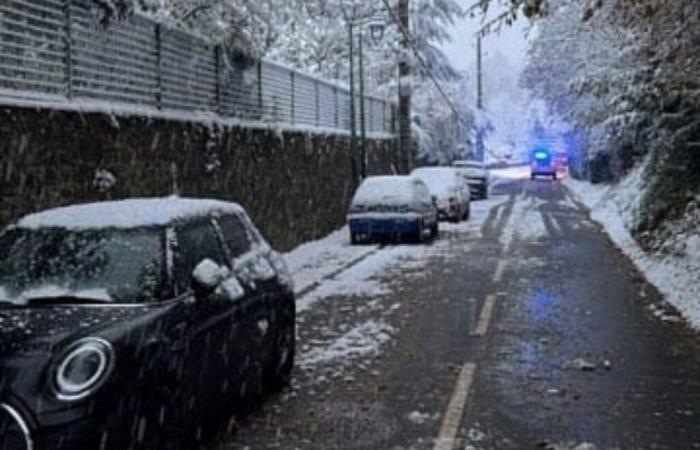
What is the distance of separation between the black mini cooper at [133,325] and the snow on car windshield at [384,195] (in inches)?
608

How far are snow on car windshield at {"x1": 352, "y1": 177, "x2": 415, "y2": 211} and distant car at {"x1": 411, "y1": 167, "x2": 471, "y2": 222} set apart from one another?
580 cm

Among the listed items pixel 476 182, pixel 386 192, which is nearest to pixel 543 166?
pixel 476 182

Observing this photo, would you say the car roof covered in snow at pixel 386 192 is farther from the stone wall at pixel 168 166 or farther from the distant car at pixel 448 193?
the distant car at pixel 448 193

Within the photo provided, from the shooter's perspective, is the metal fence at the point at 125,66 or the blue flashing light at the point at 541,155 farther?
the blue flashing light at the point at 541,155

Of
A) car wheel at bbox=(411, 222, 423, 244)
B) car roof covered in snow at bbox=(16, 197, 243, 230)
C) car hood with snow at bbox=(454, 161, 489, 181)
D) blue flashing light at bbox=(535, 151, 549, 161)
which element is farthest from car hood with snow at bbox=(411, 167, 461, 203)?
blue flashing light at bbox=(535, 151, 549, 161)

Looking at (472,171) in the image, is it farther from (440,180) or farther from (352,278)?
(352,278)

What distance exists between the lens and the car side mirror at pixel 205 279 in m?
6.74

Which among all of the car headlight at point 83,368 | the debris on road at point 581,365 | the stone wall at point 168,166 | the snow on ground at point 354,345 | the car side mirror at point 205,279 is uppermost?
the stone wall at point 168,166

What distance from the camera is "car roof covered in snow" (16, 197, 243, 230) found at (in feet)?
23.4

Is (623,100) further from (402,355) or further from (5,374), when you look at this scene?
(5,374)

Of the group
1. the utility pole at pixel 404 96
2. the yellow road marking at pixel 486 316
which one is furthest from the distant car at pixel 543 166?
the yellow road marking at pixel 486 316

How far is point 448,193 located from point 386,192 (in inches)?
308

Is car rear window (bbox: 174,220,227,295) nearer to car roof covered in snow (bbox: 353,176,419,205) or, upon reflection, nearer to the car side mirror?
the car side mirror

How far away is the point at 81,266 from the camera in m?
6.76
